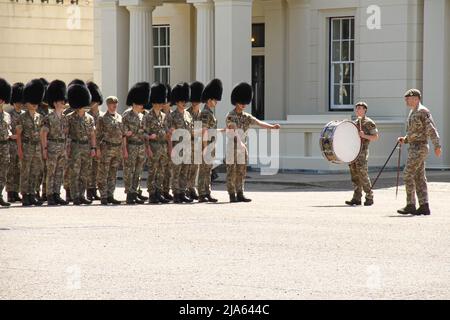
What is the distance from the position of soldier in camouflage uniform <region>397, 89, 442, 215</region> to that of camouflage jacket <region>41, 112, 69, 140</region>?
5.07 meters

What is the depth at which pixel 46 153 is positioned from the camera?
65.7 feet

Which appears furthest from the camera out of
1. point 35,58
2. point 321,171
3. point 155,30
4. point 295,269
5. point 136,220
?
point 35,58

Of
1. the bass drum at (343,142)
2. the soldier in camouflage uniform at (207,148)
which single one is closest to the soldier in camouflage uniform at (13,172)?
the soldier in camouflage uniform at (207,148)

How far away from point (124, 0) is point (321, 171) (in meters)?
6.38

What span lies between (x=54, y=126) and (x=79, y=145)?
1.74ft

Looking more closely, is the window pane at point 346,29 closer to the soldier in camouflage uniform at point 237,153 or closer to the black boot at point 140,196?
the soldier in camouflage uniform at point 237,153

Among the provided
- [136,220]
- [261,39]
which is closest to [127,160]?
[136,220]

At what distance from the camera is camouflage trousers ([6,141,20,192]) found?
2069cm

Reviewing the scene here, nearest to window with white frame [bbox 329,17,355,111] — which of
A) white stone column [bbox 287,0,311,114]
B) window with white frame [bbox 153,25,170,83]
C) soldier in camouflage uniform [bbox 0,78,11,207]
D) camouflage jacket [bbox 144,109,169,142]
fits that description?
white stone column [bbox 287,0,311,114]

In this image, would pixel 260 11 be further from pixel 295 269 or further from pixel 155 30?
pixel 295 269

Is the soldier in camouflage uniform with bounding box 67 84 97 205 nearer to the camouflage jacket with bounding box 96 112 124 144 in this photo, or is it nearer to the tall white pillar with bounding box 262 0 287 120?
the camouflage jacket with bounding box 96 112 124 144

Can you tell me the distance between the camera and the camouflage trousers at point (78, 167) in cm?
2028

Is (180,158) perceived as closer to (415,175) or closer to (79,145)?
(79,145)

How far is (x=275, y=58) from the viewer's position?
30.8 metres
